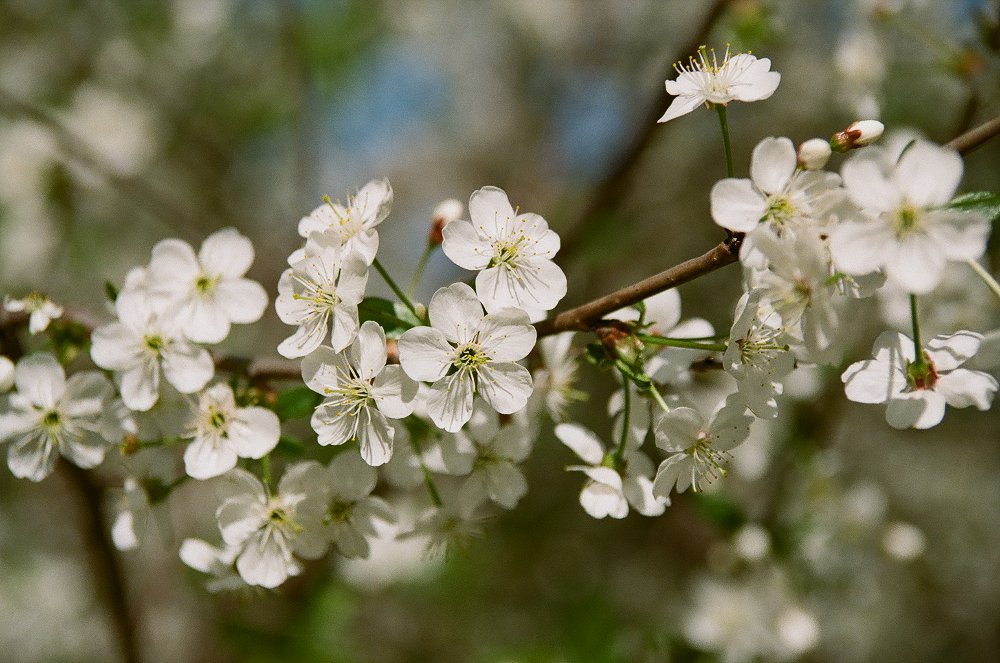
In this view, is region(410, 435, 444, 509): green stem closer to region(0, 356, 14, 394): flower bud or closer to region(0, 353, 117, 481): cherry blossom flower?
region(0, 353, 117, 481): cherry blossom flower

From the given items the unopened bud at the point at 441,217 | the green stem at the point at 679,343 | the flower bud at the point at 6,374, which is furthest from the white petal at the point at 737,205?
the flower bud at the point at 6,374

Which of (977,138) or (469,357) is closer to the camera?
(977,138)

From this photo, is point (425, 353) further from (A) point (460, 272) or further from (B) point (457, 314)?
(A) point (460, 272)

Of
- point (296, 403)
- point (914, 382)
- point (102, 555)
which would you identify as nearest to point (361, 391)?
point (296, 403)

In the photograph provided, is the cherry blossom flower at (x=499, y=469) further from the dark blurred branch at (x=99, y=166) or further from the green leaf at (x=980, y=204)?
the dark blurred branch at (x=99, y=166)

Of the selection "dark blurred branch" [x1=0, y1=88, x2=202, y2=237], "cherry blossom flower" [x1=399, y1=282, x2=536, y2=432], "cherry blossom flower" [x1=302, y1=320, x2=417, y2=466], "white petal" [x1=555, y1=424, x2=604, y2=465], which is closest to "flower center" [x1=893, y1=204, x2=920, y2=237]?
"cherry blossom flower" [x1=399, y1=282, x2=536, y2=432]

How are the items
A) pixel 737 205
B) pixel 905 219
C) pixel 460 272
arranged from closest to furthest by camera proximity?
pixel 905 219, pixel 737 205, pixel 460 272
